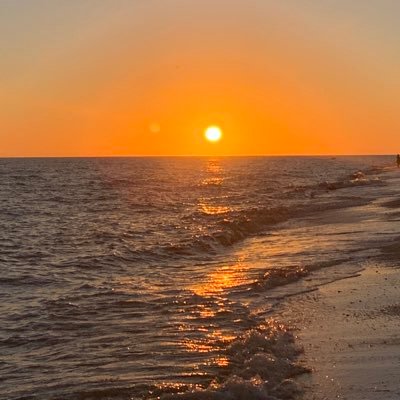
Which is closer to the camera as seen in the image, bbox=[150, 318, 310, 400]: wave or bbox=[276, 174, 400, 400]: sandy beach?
bbox=[150, 318, 310, 400]: wave

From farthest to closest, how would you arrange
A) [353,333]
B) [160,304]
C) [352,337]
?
[160,304] → [353,333] → [352,337]

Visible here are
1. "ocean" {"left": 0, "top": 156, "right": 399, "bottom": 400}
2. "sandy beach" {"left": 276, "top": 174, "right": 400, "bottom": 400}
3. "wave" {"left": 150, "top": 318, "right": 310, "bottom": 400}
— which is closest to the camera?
"wave" {"left": 150, "top": 318, "right": 310, "bottom": 400}

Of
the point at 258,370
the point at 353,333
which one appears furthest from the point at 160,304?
the point at 258,370

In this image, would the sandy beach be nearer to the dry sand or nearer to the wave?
the dry sand

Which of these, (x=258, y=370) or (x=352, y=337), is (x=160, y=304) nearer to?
(x=352, y=337)

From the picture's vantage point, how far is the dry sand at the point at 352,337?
6590 millimetres

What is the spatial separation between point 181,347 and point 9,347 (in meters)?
2.78

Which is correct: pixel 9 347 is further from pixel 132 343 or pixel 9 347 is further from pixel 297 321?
pixel 297 321

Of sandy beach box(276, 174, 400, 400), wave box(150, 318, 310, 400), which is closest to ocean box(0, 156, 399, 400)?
wave box(150, 318, 310, 400)

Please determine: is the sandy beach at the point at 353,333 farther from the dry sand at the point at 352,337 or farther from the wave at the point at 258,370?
the wave at the point at 258,370

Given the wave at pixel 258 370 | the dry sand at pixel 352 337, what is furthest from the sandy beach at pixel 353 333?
the wave at pixel 258 370

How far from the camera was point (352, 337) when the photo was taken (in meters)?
8.41

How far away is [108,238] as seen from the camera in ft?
73.7

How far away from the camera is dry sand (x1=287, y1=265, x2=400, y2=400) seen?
659 cm
